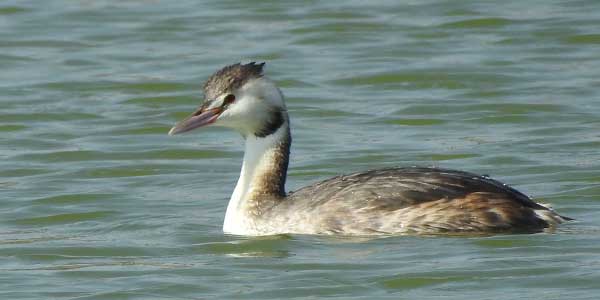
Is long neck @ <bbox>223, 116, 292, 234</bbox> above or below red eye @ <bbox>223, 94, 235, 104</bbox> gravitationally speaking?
below

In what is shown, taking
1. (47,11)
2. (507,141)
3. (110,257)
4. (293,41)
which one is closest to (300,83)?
(293,41)

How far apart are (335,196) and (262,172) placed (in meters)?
0.65

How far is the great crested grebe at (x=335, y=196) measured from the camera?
1141 cm

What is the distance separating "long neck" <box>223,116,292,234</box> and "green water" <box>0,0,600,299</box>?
27cm

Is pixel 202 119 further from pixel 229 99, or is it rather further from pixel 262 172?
pixel 262 172

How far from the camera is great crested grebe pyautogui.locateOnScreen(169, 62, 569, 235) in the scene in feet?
37.4

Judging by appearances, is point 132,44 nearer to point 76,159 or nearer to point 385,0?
point 385,0

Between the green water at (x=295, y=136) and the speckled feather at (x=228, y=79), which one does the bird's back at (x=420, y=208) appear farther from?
the speckled feather at (x=228, y=79)

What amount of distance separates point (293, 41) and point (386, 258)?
8.91m

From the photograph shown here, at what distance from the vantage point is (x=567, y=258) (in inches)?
428

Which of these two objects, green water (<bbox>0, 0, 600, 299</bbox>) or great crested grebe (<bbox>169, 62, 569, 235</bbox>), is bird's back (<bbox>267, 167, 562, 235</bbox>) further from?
green water (<bbox>0, 0, 600, 299</bbox>)

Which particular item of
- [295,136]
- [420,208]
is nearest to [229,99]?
[420,208]

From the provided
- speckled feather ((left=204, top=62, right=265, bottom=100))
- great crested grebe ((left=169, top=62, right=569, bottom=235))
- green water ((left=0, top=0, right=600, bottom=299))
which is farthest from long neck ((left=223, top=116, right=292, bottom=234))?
speckled feather ((left=204, top=62, right=265, bottom=100))

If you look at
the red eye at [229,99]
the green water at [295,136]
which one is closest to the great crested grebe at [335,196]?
the red eye at [229,99]
